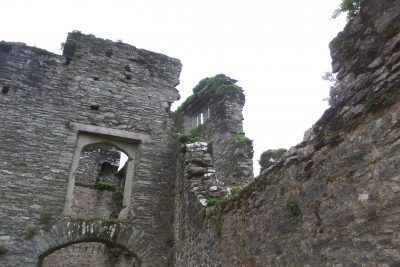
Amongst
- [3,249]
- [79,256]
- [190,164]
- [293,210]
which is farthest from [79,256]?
[293,210]

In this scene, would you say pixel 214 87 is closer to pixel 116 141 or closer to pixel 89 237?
pixel 116 141

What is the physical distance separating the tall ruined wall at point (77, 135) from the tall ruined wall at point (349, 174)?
13.9 ft

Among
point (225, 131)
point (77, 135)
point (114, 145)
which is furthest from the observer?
point (225, 131)

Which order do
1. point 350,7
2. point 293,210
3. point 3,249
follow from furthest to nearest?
point 3,249
point 293,210
point 350,7

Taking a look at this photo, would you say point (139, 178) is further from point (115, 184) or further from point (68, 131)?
point (115, 184)

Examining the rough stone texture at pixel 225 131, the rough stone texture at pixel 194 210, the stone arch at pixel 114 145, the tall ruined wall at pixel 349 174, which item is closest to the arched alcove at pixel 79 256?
the rough stone texture at pixel 225 131

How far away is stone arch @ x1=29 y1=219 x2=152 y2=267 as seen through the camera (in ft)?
24.7

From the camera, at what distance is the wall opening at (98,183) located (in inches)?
639

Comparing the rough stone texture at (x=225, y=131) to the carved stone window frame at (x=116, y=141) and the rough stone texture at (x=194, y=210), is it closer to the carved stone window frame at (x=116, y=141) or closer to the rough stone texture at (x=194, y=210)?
the rough stone texture at (x=194, y=210)

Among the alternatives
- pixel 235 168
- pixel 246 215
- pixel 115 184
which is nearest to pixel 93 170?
pixel 115 184

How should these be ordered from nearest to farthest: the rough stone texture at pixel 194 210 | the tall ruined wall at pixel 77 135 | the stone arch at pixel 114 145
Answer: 1. the rough stone texture at pixel 194 210
2. the tall ruined wall at pixel 77 135
3. the stone arch at pixel 114 145

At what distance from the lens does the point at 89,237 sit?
25.7 feet

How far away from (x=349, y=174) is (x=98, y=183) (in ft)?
48.9

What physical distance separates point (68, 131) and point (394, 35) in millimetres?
7352
